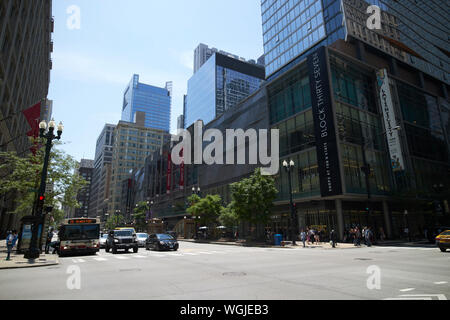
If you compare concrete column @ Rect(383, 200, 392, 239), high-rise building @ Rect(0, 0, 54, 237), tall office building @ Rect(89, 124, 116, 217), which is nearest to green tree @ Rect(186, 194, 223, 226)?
concrete column @ Rect(383, 200, 392, 239)

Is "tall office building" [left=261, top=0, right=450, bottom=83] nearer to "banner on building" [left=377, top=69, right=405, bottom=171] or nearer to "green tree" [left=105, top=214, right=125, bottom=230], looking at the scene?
"banner on building" [left=377, top=69, right=405, bottom=171]

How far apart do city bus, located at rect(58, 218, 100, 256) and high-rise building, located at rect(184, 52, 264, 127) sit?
93.6 metres

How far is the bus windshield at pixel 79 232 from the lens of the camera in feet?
68.0

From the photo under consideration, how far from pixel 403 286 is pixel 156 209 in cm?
8545

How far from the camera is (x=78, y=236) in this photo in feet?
69.1

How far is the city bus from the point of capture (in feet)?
66.8

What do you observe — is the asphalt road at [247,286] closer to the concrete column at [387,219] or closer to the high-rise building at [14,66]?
the high-rise building at [14,66]

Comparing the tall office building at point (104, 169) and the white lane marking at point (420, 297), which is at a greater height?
the tall office building at point (104, 169)

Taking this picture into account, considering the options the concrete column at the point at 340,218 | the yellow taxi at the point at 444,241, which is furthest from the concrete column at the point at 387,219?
the yellow taxi at the point at 444,241

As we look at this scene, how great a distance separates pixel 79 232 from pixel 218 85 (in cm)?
10532

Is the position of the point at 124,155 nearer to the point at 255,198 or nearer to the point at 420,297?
the point at 255,198

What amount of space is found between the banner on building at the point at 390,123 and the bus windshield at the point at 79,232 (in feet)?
122

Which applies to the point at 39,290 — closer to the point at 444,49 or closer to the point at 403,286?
the point at 403,286

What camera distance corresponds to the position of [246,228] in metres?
47.1
